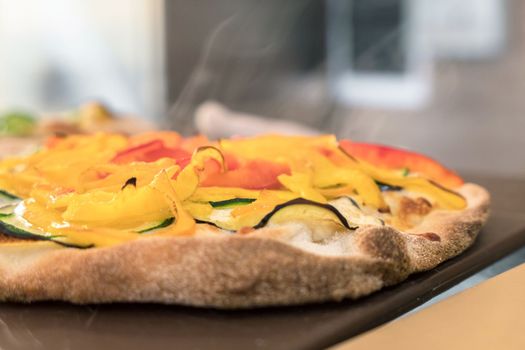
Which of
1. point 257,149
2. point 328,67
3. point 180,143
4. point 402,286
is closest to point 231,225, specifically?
point 402,286

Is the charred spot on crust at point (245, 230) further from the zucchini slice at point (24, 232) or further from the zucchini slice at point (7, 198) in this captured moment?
the zucchini slice at point (7, 198)

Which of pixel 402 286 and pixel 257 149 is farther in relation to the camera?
pixel 257 149

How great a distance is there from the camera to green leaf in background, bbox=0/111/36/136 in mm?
2609

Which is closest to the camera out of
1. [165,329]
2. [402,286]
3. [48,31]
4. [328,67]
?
[165,329]

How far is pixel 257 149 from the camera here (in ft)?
4.87

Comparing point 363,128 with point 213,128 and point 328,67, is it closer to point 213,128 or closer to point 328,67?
point 328,67

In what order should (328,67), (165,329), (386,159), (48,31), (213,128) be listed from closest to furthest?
(165,329) < (386,159) < (213,128) < (328,67) < (48,31)

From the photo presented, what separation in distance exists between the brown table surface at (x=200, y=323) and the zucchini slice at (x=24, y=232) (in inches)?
3.6

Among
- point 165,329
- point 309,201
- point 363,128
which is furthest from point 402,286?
point 363,128

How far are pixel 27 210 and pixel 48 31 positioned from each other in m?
5.51

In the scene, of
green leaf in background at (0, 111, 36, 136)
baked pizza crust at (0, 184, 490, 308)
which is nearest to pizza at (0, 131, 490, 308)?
baked pizza crust at (0, 184, 490, 308)

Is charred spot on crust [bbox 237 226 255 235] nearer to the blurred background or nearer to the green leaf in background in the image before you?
the green leaf in background

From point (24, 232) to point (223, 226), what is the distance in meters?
0.28

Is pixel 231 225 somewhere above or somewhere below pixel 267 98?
above
